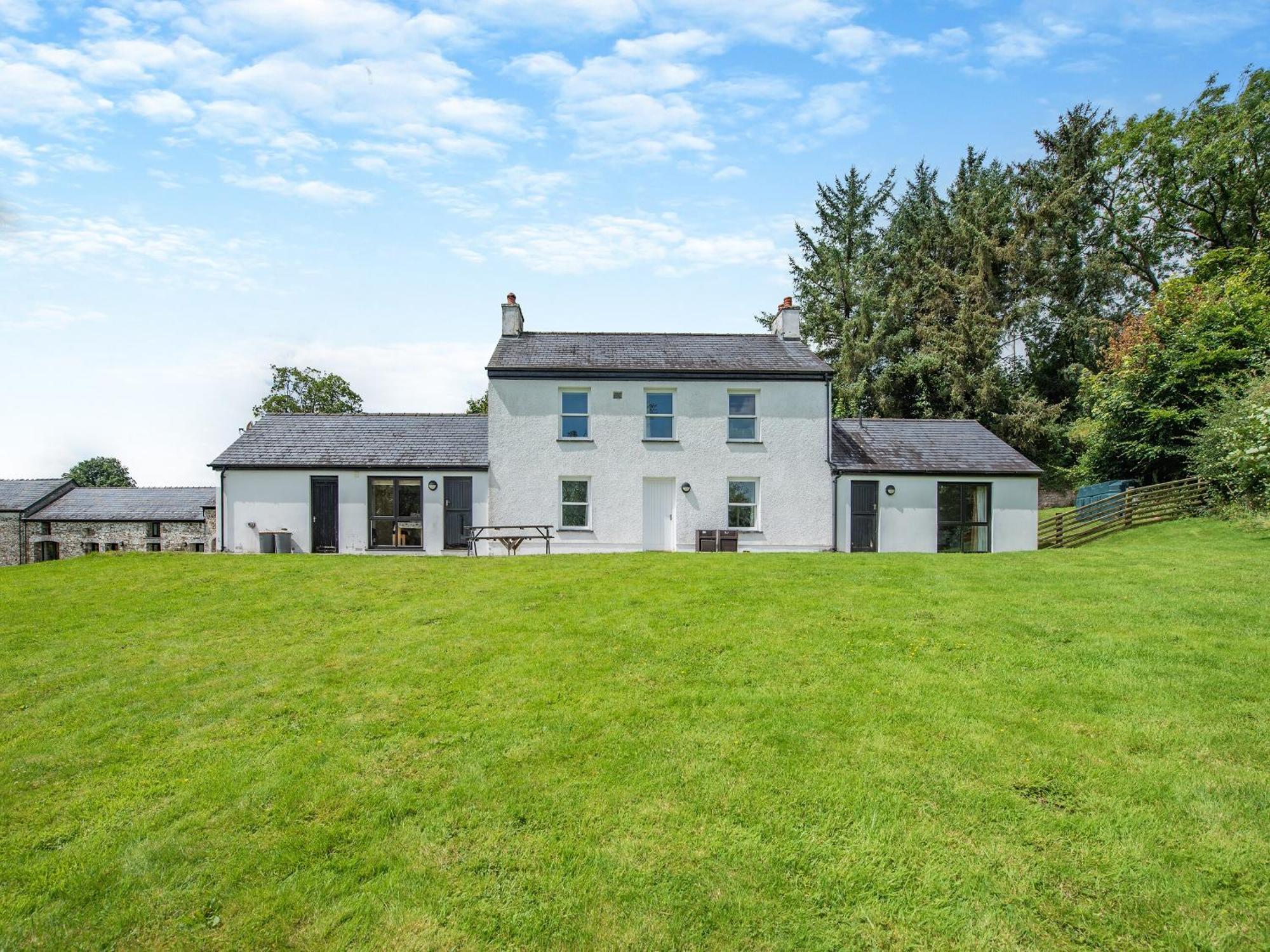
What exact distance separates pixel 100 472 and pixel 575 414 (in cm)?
9161

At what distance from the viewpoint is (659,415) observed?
2077 cm

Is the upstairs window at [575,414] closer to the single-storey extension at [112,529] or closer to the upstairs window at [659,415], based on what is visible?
the upstairs window at [659,415]

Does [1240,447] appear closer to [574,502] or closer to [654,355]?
[654,355]

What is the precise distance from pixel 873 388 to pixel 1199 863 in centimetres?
3658

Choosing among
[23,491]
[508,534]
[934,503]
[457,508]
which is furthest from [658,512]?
[23,491]

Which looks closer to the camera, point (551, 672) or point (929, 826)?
point (929, 826)

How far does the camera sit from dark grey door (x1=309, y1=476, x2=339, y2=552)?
2111 cm

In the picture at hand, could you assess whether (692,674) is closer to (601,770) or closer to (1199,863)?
(601,770)

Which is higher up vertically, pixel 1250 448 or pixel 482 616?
pixel 1250 448

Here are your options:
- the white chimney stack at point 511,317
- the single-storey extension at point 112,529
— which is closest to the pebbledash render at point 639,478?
the white chimney stack at point 511,317

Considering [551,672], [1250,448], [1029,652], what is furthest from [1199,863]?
[1250,448]

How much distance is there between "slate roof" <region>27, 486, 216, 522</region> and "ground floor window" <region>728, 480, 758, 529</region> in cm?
2823

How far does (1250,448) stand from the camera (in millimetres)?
15156

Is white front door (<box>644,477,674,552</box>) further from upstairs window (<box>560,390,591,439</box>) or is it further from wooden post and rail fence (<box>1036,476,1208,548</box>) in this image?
wooden post and rail fence (<box>1036,476,1208,548</box>)
